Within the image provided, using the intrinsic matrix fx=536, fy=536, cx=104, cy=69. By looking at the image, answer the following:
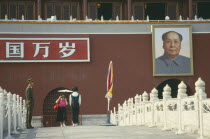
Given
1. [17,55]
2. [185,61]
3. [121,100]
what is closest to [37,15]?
[17,55]

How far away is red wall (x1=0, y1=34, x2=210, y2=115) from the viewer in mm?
29172

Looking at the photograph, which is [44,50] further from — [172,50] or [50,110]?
[172,50]

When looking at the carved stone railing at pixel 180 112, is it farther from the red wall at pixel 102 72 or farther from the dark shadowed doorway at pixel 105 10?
the dark shadowed doorway at pixel 105 10

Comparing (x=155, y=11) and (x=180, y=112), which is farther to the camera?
(x=155, y=11)

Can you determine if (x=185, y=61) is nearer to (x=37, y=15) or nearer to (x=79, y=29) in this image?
(x=79, y=29)

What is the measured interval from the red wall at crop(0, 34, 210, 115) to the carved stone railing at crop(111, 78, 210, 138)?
22.4 feet

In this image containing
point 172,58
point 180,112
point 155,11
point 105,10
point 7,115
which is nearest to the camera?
point 180,112

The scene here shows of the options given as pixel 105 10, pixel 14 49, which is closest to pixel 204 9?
pixel 105 10

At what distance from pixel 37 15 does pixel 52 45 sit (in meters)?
3.41

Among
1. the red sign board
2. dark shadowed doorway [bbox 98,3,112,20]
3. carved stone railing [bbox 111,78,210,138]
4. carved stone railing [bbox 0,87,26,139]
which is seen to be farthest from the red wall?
carved stone railing [bbox 0,87,26,139]

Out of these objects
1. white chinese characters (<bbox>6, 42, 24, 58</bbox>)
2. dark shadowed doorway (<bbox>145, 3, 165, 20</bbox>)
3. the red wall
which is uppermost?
dark shadowed doorway (<bbox>145, 3, 165, 20</bbox>)

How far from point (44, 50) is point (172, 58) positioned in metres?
7.14

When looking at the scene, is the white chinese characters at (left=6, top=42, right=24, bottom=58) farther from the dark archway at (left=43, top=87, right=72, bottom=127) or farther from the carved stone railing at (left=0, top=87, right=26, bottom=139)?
the carved stone railing at (left=0, top=87, right=26, bottom=139)

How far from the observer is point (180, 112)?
14.3m
